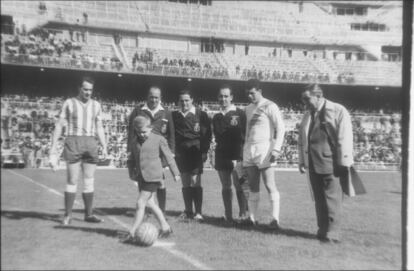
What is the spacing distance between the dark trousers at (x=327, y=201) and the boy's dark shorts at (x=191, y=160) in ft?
5.71

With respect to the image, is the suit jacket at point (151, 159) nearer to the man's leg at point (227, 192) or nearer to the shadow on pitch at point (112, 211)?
the man's leg at point (227, 192)

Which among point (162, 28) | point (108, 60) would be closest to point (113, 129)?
point (108, 60)

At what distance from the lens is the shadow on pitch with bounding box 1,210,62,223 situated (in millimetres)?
6535

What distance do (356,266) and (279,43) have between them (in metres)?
28.1

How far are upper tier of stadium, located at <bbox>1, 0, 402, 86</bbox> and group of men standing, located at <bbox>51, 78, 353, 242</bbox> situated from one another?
16.4m

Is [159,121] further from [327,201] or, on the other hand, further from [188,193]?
[327,201]

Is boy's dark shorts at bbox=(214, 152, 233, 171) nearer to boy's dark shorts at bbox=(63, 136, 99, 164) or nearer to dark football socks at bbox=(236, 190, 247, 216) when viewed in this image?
dark football socks at bbox=(236, 190, 247, 216)

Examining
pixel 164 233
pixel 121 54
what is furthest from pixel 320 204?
pixel 121 54

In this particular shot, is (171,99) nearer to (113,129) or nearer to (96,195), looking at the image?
(113,129)

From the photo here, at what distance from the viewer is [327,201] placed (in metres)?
5.74

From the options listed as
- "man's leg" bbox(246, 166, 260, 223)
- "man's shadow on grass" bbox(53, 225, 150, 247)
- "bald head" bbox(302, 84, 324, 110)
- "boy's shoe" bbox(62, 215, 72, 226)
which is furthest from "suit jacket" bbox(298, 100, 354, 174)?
"boy's shoe" bbox(62, 215, 72, 226)

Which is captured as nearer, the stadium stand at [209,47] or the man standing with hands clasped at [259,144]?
the man standing with hands clasped at [259,144]

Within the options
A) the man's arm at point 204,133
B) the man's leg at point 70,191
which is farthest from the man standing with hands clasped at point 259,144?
the man's leg at point 70,191

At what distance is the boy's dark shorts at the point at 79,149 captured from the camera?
20.7 ft
